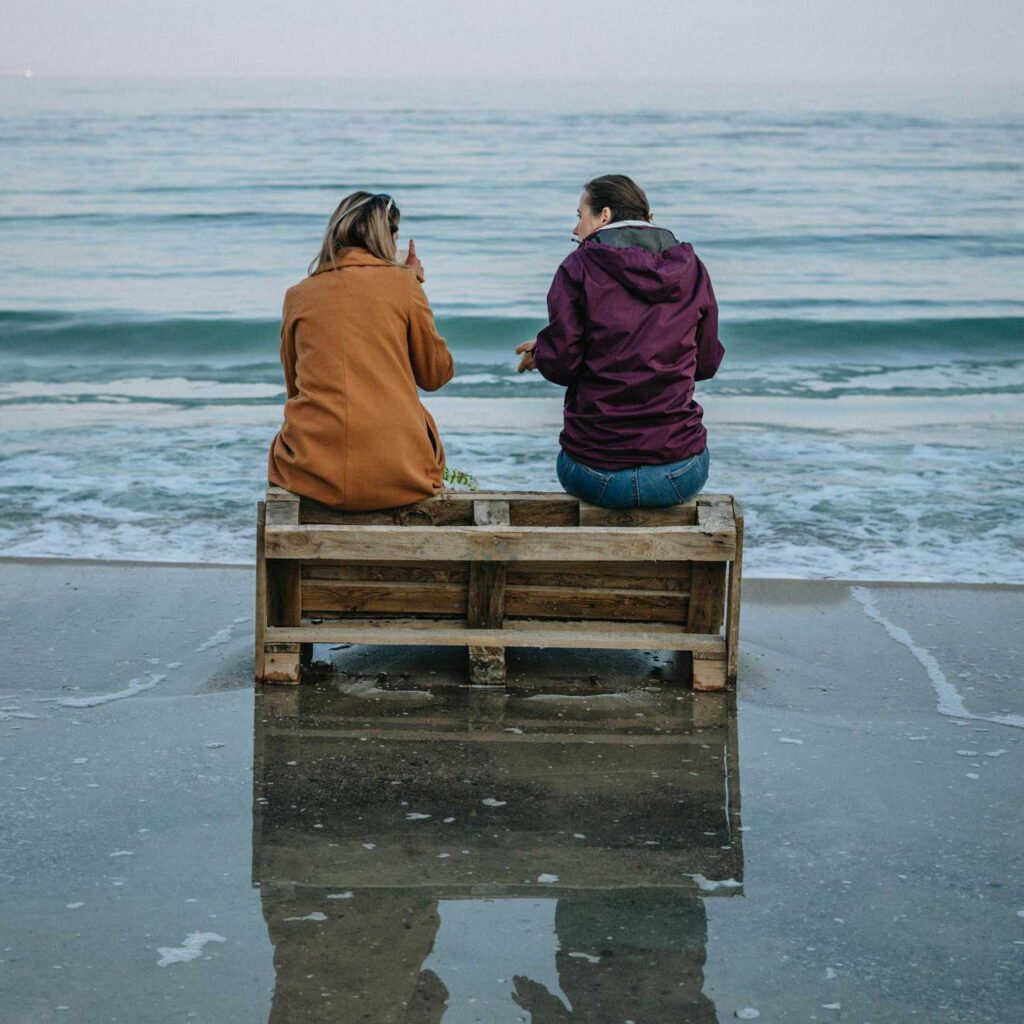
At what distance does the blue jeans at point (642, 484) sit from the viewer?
16.6ft

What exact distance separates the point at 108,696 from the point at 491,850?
1.84 m

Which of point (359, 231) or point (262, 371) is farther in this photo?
point (262, 371)

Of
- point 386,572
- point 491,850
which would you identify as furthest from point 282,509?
point 491,850

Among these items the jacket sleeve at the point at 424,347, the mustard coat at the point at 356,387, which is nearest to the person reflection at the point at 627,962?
A: the mustard coat at the point at 356,387

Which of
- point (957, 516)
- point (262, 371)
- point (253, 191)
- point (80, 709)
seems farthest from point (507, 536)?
point (253, 191)

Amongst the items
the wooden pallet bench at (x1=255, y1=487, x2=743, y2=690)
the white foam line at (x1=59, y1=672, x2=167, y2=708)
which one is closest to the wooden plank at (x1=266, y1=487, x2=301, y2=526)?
the wooden pallet bench at (x1=255, y1=487, x2=743, y2=690)

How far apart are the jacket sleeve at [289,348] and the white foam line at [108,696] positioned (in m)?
1.21

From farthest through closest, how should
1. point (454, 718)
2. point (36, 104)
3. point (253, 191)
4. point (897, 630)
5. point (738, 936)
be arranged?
point (36, 104) < point (253, 191) < point (897, 630) < point (454, 718) < point (738, 936)

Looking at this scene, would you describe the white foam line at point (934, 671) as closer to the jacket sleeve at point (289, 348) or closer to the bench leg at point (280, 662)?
the bench leg at point (280, 662)

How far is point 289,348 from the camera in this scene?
5090 mm

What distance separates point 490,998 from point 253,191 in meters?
32.4

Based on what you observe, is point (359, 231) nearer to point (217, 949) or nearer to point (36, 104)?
point (217, 949)

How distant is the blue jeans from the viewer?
199 inches

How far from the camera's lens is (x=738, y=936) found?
10.3 feet
